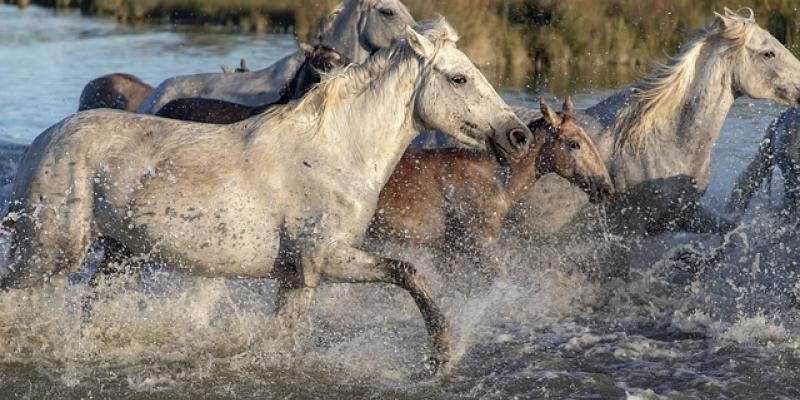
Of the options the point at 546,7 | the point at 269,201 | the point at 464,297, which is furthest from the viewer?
the point at 546,7

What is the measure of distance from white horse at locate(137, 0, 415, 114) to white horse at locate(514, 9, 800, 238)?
88.0 inches

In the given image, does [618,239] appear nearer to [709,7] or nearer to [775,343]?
[775,343]

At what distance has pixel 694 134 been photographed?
314 inches

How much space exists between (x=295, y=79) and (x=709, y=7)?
1140 cm

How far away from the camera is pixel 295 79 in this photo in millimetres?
7922

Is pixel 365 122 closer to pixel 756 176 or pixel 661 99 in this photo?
pixel 661 99

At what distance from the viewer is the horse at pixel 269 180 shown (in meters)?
5.85

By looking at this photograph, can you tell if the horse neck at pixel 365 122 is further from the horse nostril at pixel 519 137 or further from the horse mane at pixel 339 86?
the horse nostril at pixel 519 137

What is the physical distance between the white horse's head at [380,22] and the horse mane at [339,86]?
11.5ft

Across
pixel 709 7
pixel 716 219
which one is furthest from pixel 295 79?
pixel 709 7

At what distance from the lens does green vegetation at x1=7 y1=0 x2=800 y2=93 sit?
16844 mm

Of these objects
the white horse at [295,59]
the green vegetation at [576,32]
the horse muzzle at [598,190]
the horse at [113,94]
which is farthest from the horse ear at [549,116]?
the green vegetation at [576,32]

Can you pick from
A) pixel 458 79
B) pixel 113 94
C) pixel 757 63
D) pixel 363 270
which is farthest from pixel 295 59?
pixel 363 270

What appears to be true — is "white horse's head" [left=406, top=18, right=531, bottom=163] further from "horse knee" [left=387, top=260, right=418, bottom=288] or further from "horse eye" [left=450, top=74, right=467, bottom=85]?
"horse knee" [left=387, top=260, right=418, bottom=288]
